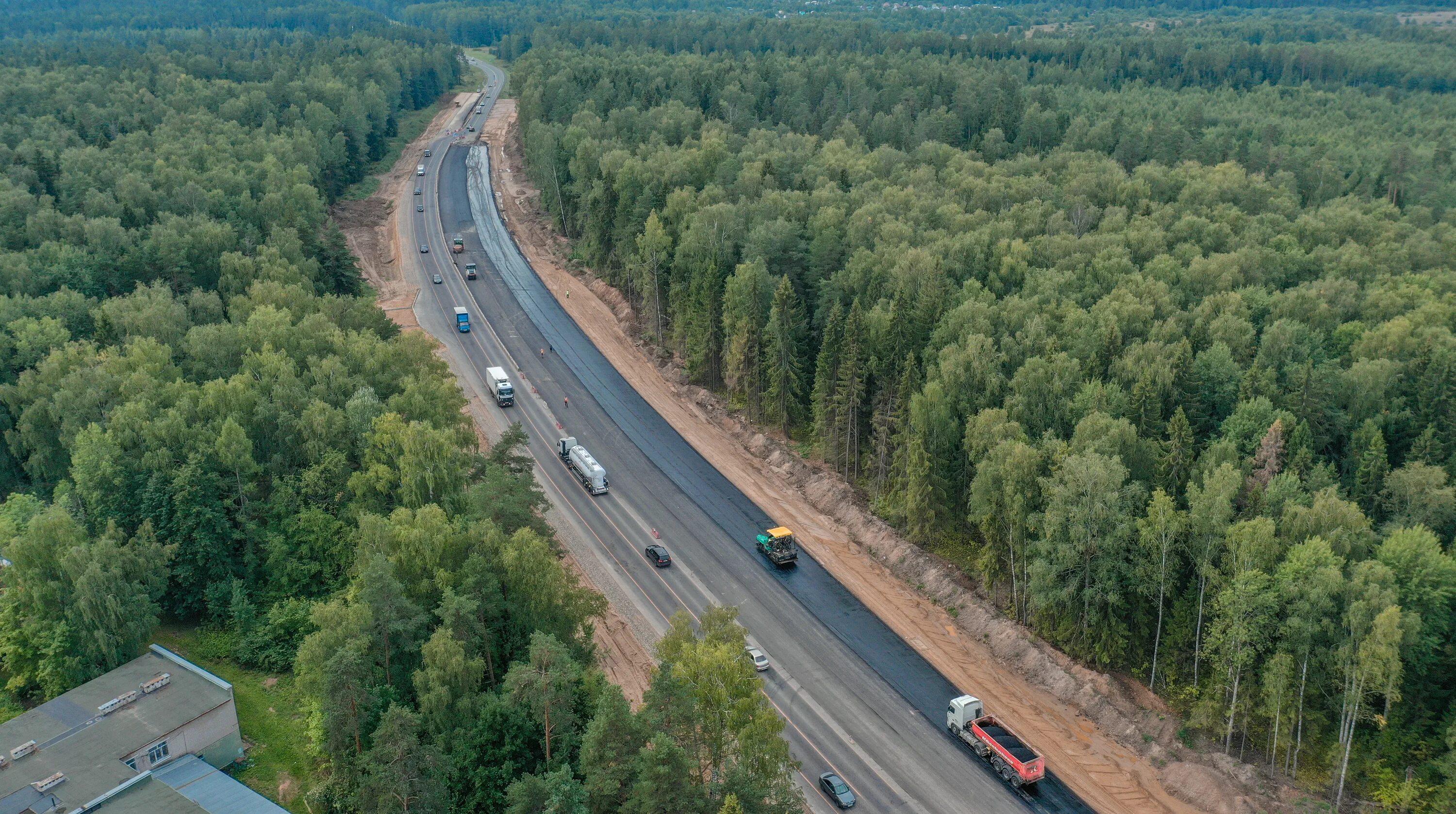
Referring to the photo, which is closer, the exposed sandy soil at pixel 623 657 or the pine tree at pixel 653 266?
the exposed sandy soil at pixel 623 657

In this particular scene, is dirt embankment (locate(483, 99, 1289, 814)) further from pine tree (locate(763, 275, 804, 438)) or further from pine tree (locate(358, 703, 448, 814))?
pine tree (locate(358, 703, 448, 814))

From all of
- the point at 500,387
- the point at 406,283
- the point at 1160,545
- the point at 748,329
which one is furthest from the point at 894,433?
the point at 406,283

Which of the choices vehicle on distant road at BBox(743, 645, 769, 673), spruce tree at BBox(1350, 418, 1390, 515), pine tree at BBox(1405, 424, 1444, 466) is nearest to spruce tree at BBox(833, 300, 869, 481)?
vehicle on distant road at BBox(743, 645, 769, 673)

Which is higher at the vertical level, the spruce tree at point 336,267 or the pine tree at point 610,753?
the spruce tree at point 336,267

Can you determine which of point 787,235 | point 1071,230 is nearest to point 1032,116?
point 1071,230

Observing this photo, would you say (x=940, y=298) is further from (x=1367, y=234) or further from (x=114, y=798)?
(x=114, y=798)

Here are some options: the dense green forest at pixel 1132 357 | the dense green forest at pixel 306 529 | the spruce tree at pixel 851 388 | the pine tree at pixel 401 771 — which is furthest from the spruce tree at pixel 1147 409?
the pine tree at pixel 401 771

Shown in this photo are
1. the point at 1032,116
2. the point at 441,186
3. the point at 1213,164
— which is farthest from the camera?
the point at 441,186

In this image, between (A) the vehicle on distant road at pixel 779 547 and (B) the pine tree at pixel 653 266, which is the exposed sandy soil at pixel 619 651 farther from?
(B) the pine tree at pixel 653 266
